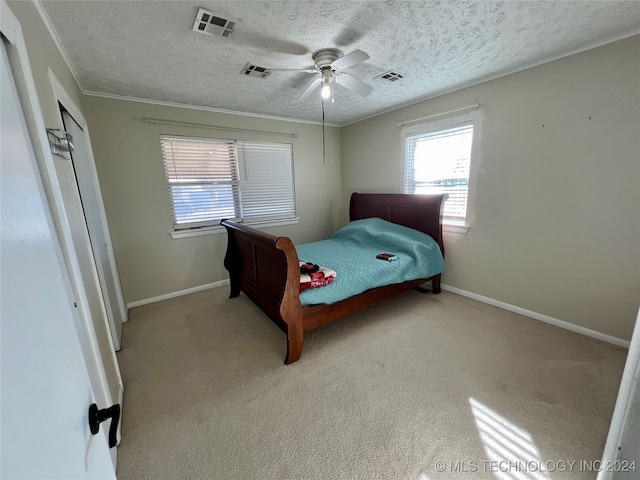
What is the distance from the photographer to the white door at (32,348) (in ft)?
1.27

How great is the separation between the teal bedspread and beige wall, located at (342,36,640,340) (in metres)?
0.57

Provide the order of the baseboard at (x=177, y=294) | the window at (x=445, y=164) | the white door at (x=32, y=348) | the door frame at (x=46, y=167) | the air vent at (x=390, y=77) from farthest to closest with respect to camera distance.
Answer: the baseboard at (x=177, y=294)
the window at (x=445, y=164)
the air vent at (x=390, y=77)
the door frame at (x=46, y=167)
the white door at (x=32, y=348)

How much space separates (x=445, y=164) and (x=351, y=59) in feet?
6.14

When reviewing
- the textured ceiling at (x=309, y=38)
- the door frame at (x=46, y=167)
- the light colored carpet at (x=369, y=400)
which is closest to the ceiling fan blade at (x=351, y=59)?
the textured ceiling at (x=309, y=38)

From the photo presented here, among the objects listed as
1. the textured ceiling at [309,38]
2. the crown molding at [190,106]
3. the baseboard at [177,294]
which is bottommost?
the baseboard at [177,294]

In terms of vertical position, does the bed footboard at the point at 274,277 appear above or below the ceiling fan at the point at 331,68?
below

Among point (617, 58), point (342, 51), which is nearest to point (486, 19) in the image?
point (342, 51)

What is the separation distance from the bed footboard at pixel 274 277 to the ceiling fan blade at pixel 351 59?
4.19 feet

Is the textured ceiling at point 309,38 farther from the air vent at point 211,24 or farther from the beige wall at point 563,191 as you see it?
the beige wall at point 563,191

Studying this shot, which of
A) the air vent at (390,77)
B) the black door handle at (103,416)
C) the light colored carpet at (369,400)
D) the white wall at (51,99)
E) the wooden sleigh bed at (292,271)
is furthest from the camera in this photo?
the air vent at (390,77)

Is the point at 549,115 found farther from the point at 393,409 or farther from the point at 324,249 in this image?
the point at 393,409

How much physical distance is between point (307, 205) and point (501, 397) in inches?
131

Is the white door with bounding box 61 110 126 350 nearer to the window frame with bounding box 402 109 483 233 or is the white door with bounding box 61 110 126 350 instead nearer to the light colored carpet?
the light colored carpet

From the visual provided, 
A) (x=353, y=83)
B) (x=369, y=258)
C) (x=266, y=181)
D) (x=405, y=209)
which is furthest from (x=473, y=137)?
(x=266, y=181)
